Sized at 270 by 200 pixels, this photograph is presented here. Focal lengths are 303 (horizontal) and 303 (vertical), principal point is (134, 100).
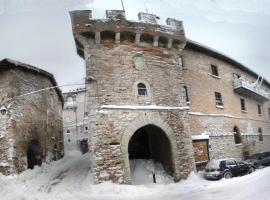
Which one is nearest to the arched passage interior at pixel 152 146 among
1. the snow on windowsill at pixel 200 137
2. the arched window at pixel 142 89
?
the arched window at pixel 142 89

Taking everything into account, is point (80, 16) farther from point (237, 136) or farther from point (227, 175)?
point (237, 136)

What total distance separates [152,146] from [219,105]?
6725 millimetres

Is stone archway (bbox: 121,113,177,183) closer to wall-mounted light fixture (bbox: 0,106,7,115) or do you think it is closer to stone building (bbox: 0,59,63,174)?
stone building (bbox: 0,59,63,174)

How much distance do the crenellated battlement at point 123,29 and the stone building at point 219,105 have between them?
3.51 metres

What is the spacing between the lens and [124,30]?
51.1 feet

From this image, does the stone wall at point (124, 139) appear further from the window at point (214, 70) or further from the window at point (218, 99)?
the window at point (214, 70)

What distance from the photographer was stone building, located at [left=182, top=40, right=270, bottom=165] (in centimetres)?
1952

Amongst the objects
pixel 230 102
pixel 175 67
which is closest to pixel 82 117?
pixel 230 102

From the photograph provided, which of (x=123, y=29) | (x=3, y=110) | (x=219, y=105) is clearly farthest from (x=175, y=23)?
(x=3, y=110)

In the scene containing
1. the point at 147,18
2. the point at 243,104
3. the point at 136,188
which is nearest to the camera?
the point at 136,188

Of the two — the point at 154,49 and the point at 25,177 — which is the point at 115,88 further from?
the point at 25,177

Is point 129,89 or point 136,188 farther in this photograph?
point 129,89

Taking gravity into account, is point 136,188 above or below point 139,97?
Result: below

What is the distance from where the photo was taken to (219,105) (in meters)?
22.1
